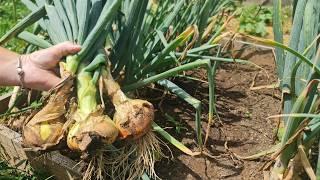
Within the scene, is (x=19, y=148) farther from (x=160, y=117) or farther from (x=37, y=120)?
(x=160, y=117)

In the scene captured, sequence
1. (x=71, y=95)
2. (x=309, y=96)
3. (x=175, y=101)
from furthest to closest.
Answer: (x=175, y=101) → (x=71, y=95) → (x=309, y=96)

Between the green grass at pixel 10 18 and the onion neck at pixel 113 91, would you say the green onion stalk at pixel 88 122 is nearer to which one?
the onion neck at pixel 113 91

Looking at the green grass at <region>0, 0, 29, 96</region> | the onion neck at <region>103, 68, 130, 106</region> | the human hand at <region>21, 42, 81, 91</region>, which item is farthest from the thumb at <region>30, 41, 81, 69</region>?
the green grass at <region>0, 0, 29, 96</region>

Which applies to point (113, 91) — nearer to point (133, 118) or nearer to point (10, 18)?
point (133, 118)

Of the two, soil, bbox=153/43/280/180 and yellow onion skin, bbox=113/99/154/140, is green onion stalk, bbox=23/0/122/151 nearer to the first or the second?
yellow onion skin, bbox=113/99/154/140

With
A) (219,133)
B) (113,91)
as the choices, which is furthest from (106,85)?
(219,133)

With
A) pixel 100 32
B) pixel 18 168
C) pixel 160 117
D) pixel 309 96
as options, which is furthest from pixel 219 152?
pixel 18 168
